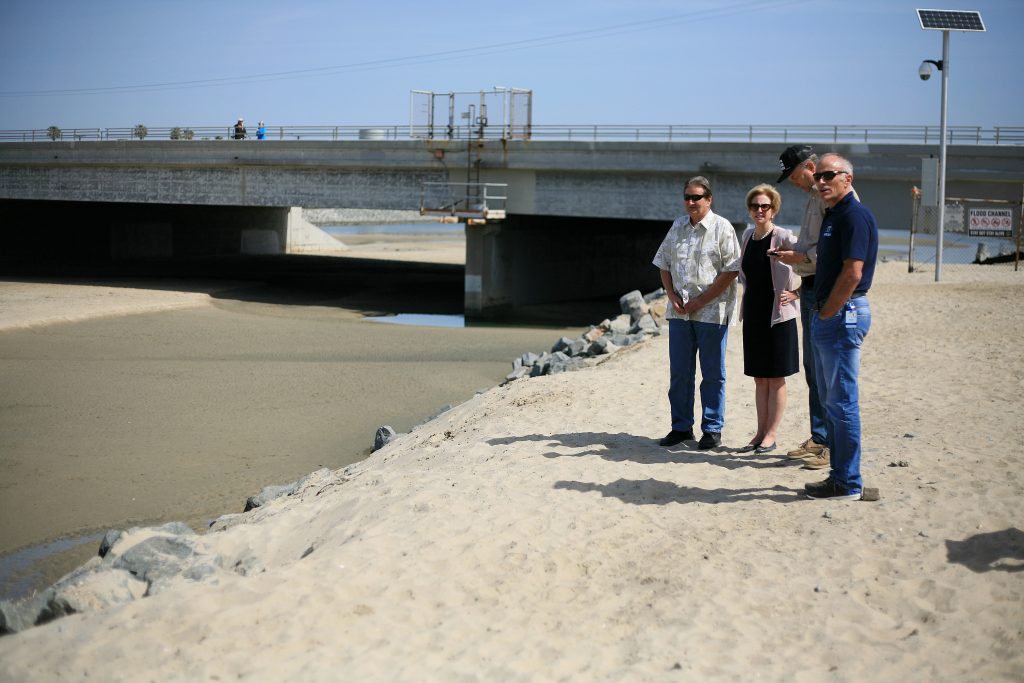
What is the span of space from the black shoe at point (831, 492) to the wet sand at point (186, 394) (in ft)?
18.0

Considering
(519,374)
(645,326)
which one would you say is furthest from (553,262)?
(519,374)

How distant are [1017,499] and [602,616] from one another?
286 centimetres

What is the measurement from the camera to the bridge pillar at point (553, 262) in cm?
2877

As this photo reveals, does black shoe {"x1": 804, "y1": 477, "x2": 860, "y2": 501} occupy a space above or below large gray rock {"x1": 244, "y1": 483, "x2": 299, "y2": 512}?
above

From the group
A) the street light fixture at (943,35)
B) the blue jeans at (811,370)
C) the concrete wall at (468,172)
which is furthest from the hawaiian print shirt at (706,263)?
the concrete wall at (468,172)

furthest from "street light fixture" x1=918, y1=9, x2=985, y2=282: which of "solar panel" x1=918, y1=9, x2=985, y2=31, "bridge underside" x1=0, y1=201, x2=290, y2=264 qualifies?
"bridge underside" x1=0, y1=201, x2=290, y2=264

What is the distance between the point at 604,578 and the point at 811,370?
2.57m

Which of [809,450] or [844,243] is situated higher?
[844,243]

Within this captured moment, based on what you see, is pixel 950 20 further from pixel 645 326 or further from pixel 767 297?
pixel 767 297

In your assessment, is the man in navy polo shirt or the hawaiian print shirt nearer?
the man in navy polo shirt

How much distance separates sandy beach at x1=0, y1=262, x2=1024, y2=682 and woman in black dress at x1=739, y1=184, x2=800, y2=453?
29.8 inches

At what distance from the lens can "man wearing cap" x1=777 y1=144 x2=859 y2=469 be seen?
6.98 meters

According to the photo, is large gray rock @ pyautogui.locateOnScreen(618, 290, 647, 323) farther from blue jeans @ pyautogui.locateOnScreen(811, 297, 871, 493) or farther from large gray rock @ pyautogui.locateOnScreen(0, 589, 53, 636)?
large gray rock @ pyautogui.locateOnScreen(0, 589, 53, 636)

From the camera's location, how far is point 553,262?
31875mm
